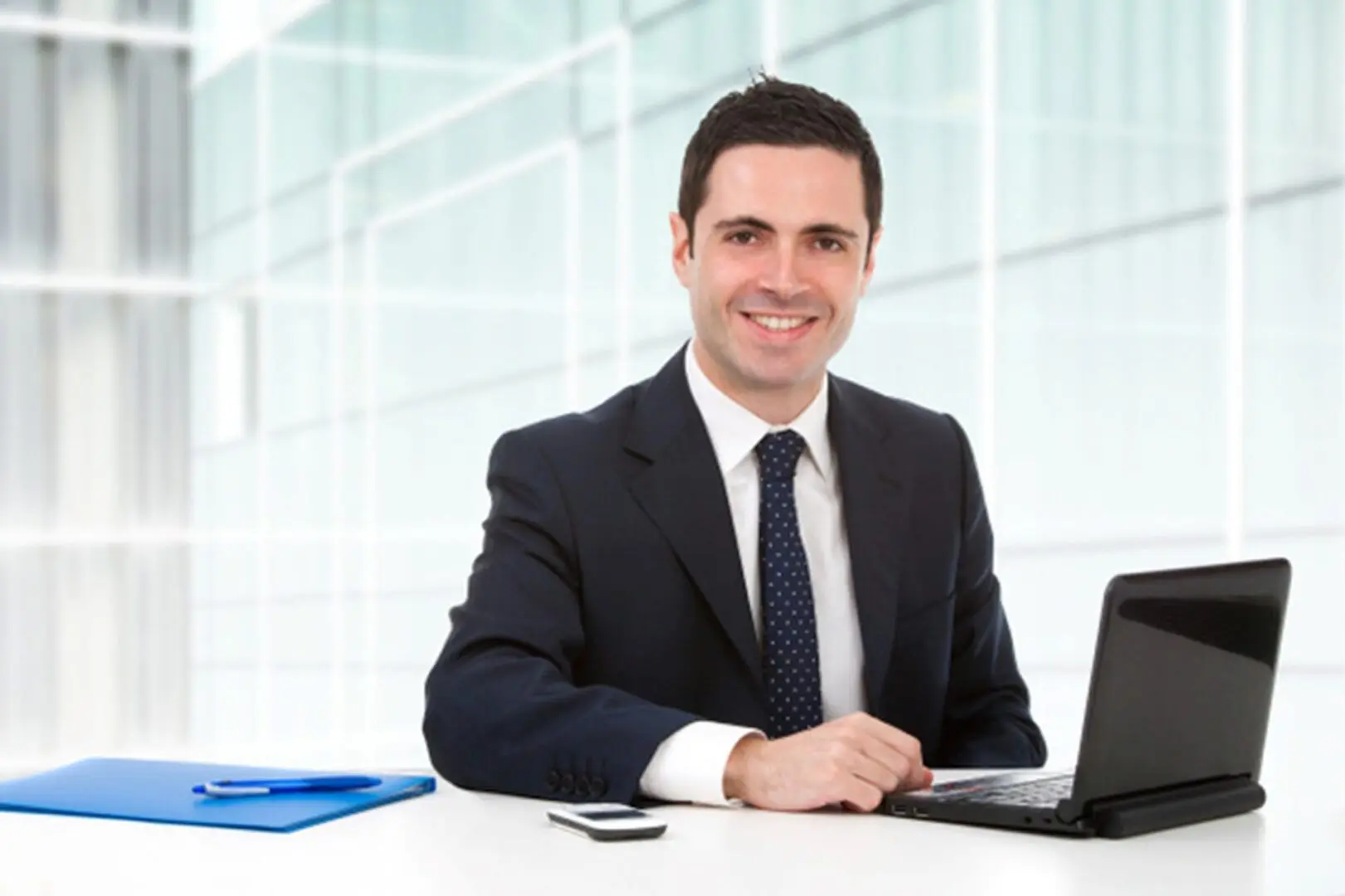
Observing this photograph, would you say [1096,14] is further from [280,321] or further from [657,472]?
[657,472]

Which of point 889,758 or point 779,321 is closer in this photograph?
point 889,758

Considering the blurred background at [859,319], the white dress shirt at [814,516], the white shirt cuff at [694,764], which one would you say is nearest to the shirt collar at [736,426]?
the white dress shirt at [814,516]

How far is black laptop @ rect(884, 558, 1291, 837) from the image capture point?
1.68 meters

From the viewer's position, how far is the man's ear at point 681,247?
2604mm

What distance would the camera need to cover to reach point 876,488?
8.27 ft

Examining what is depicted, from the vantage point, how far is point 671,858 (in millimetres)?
1583

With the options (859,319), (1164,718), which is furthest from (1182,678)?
(859,319)

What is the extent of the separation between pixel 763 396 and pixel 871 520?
0.76 feet

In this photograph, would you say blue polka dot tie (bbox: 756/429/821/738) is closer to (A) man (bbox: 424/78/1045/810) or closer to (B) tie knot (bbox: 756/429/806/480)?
(A) man (bbox: 424/78/1045/810)

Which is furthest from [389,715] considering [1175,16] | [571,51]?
[1175,16]

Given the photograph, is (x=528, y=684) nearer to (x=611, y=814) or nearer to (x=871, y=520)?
(x=611, y=814)

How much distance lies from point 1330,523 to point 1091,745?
193 inches

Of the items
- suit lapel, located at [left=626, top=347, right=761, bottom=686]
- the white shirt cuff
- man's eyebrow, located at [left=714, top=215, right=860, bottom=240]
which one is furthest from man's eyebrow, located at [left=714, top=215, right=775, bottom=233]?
the white shirt cuff

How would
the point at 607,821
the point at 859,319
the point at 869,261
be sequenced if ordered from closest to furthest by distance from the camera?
the point at 607,821 < the point at 869,261 < the point at 859,319
